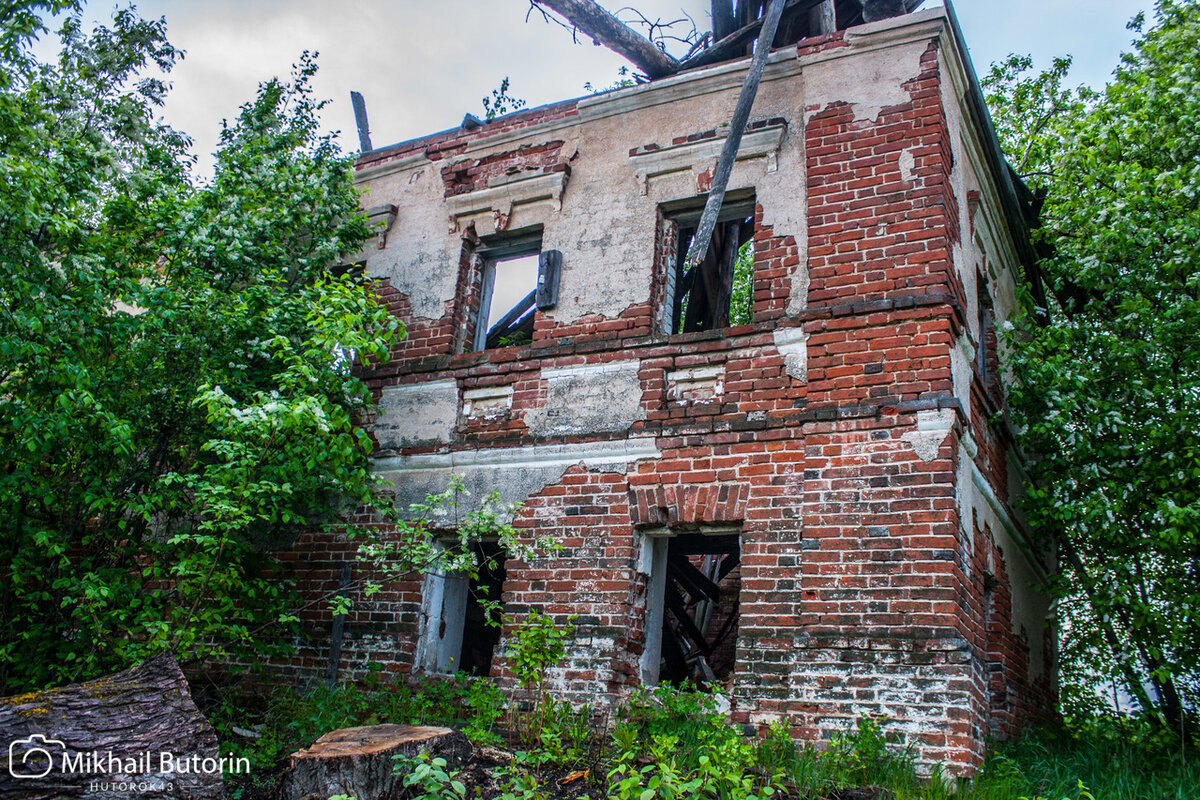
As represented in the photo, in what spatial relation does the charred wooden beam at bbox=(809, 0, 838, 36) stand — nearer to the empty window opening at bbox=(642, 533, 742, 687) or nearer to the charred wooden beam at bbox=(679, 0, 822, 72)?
the charred wooden beam at bbox=(679, 0, 822, 72)

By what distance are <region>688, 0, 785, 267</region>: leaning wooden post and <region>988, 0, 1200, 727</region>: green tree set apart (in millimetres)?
3449

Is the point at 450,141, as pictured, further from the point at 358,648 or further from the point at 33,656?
the point at 33,656

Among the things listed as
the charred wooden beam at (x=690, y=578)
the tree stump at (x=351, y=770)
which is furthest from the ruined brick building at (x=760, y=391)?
the charred wooden beam at (x=690, y=578)

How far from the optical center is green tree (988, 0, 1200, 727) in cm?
772

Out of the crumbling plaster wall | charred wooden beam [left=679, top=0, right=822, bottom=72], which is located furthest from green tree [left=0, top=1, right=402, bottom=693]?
charred wooden beam [left=679, top=0, right=822, bottom=72]

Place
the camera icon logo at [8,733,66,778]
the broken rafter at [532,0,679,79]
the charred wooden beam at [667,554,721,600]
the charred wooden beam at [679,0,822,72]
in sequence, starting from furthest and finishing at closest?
the charred wooden beam at [667,554,721,600], the charred wooden beam at [679,0,822,72], the broken rafter at [532,0,679,79], the camera icon logo at [8,733,66,778]

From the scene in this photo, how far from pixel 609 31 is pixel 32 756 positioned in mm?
7403

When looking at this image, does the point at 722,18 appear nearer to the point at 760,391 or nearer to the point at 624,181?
the point at 624,181

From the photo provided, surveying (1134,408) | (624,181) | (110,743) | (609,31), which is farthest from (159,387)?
(1134,408)

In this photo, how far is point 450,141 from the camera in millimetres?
8898

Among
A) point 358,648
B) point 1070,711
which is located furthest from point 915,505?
point 1070,711

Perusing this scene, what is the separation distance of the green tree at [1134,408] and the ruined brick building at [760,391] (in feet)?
1.75

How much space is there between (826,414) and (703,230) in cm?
163

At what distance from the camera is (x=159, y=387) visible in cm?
671
